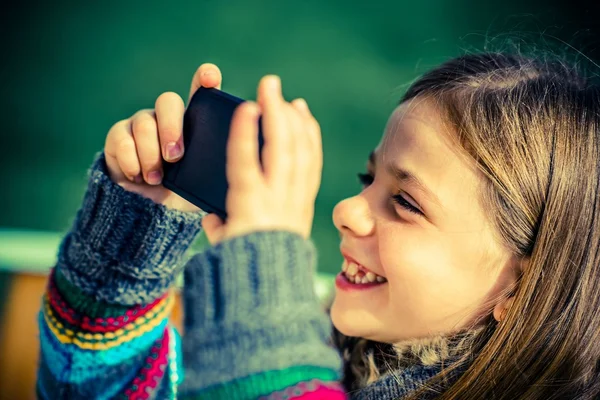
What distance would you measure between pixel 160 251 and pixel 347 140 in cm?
217

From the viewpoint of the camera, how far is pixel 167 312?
85 centimetres

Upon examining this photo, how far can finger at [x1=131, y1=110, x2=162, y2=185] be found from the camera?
28.6 inches

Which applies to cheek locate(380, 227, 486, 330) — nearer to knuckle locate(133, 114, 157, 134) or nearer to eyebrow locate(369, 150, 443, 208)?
eyebrow locate(369, 150, 443, 208)

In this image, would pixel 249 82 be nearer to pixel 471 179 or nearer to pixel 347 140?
pixel 347 140

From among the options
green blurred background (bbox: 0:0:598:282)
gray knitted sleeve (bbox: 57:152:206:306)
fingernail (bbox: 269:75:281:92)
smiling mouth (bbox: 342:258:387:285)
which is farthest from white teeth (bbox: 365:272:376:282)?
green blurred background (bbox: 0:0:598:282)


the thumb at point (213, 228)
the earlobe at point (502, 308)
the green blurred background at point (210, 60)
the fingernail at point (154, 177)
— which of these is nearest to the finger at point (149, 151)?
the fingernail at point (154, 177)

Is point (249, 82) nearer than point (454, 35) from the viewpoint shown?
Yes

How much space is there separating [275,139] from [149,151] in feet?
0.79

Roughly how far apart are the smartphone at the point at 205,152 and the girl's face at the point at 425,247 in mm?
197

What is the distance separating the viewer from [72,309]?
2.60 ft

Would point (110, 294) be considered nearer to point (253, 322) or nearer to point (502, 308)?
point (253, 322)

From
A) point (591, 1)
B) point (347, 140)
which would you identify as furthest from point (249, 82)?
point (591, 1)

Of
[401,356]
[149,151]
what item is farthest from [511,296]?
[149,151]

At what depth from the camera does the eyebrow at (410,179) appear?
75cm
